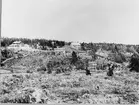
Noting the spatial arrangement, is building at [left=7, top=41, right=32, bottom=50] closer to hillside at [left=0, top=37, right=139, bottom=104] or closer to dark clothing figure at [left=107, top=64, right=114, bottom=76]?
hillside at [left=0, top=37, right=139, bottom=104]

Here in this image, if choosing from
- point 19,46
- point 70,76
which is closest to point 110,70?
point 70,76

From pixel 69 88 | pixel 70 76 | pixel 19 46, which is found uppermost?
pixel 19 46

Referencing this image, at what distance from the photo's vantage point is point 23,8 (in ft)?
7.57

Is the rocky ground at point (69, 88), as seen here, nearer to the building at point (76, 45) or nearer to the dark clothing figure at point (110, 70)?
the dark clothing figure at point (110, 70)

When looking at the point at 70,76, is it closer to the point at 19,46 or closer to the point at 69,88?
the point at 69,88

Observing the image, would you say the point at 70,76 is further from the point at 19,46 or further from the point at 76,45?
the point at 19,46

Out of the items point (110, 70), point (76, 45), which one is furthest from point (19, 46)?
point (110, 70)

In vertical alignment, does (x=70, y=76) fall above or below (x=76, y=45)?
below

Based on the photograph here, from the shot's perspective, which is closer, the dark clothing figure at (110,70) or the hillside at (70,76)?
the hillside at (70,76)

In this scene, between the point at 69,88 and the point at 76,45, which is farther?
the point at 76,45

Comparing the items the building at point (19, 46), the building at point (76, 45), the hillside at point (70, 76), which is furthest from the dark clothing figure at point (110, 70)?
the building at point (19, 46)

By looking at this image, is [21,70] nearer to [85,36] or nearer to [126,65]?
[85,36]

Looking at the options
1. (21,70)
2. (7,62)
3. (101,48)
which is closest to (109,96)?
(101,48)

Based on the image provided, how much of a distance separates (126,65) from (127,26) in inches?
A: 15.1
